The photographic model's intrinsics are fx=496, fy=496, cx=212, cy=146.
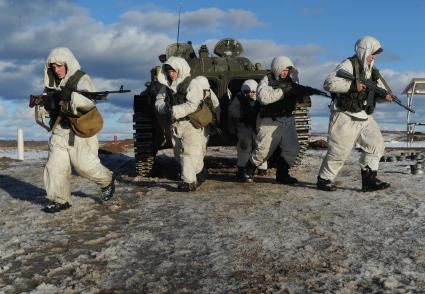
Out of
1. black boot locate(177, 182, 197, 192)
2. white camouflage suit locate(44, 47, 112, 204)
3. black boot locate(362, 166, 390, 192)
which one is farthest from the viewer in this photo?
black boot locate(177, 182, 197, 192)

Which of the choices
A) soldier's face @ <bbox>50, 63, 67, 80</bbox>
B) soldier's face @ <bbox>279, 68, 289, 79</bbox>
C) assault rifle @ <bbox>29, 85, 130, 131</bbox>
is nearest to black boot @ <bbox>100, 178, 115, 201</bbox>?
assault rifle @ <bbox>29, 85, 130, 131</bbox>

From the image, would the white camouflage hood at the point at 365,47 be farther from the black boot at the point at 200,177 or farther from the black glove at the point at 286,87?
the black boot at the point at 200,177

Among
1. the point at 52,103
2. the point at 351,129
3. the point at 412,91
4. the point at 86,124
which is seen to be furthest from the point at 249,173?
the point at 412,91

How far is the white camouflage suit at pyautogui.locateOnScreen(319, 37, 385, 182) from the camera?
6.34 m

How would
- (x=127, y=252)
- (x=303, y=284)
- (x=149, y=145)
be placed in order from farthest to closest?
(x=149, y=145) → (x=127, y=252) → (x=303, y=284)

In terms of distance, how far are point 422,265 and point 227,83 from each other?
647 centimetres

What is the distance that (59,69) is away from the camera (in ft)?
18.8

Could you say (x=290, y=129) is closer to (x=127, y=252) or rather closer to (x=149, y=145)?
(x=149, y=145)

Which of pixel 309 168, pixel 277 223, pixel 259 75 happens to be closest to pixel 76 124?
pixel 277 223

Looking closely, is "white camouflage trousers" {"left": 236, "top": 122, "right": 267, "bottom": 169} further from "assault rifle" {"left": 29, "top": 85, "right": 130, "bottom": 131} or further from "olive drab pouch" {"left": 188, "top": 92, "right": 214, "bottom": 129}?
"assault rifle" {"left": 29, "top": 85, "right": 130, "bottom": 131}

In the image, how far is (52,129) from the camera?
18.9ft

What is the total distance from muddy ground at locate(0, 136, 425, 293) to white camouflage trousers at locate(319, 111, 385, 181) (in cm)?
42

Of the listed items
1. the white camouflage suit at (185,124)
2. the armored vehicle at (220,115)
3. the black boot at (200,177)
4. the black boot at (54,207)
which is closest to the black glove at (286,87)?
the white camouflage suit at (185,124)

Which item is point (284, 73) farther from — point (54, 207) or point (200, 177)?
point (54, 207)
